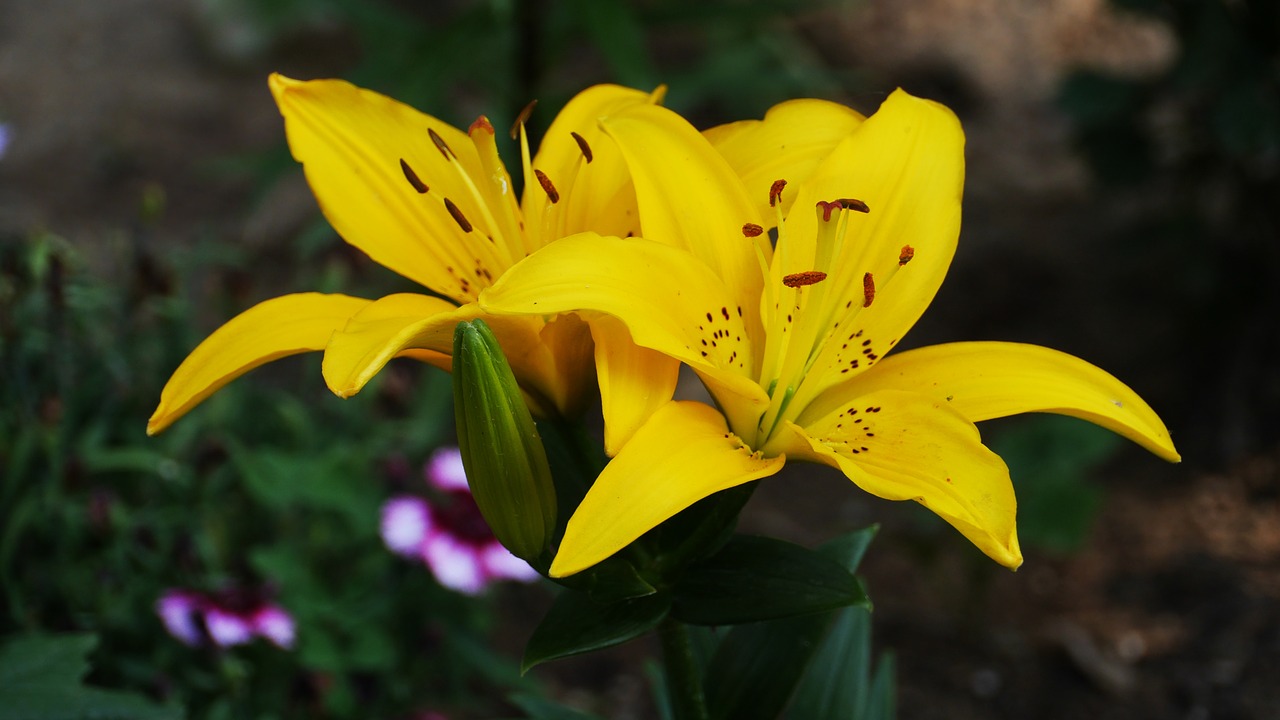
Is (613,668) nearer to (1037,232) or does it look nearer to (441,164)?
(441,164)

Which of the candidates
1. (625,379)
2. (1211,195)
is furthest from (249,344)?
(1211,195)

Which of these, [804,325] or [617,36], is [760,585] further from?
[617,36]

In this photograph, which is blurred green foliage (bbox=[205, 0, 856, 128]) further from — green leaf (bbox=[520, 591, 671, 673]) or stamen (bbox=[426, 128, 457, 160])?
green leaf (bbox=[520, 591, 671, 673])

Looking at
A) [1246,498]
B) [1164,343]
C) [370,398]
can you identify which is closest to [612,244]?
[370,398]

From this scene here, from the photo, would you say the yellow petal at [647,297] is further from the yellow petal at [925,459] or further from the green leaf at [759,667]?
the green leaf at [759,667]

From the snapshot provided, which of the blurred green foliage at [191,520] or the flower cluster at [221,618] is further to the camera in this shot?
the blurred green foliage at [191,520]

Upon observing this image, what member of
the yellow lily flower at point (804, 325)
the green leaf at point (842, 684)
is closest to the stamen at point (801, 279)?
the yellow lily flower at point (804, 325)
